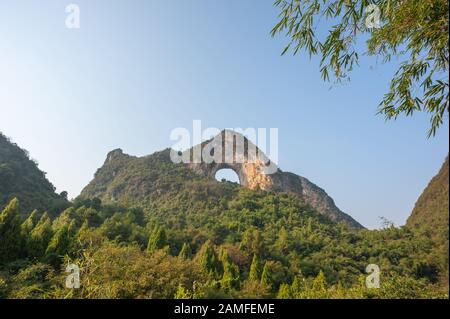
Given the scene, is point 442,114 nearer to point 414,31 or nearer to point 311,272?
point 414,31

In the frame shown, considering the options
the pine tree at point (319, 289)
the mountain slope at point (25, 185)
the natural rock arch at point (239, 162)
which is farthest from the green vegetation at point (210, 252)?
the natural rock arch at point (239, 162)

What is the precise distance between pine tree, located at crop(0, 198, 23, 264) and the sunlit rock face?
4460cm

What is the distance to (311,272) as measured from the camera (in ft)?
83.4

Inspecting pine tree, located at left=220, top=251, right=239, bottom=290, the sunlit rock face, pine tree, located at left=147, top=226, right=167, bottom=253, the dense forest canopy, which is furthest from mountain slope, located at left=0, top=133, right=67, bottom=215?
the sunlit rock face

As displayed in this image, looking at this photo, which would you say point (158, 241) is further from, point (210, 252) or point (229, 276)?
point (229, 276)

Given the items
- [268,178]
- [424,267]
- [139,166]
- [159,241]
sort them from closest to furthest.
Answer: [159,241], [424,267], [268,178], [139,166]

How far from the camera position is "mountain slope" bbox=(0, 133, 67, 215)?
104 feet

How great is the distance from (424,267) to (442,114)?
26.0 m

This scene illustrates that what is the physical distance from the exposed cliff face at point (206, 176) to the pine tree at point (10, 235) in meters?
39.6

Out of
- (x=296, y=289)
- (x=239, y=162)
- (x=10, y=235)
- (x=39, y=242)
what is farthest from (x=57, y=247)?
(x=239, y=162)

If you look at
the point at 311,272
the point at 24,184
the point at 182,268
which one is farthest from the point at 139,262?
the point at 24,184

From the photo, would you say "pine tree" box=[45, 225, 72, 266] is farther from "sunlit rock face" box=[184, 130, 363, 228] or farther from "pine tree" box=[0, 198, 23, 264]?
"sunlit rock face" box=[184, 130, 363, 228]

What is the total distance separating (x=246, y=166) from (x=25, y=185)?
119 ft

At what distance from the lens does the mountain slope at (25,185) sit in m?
31.7
